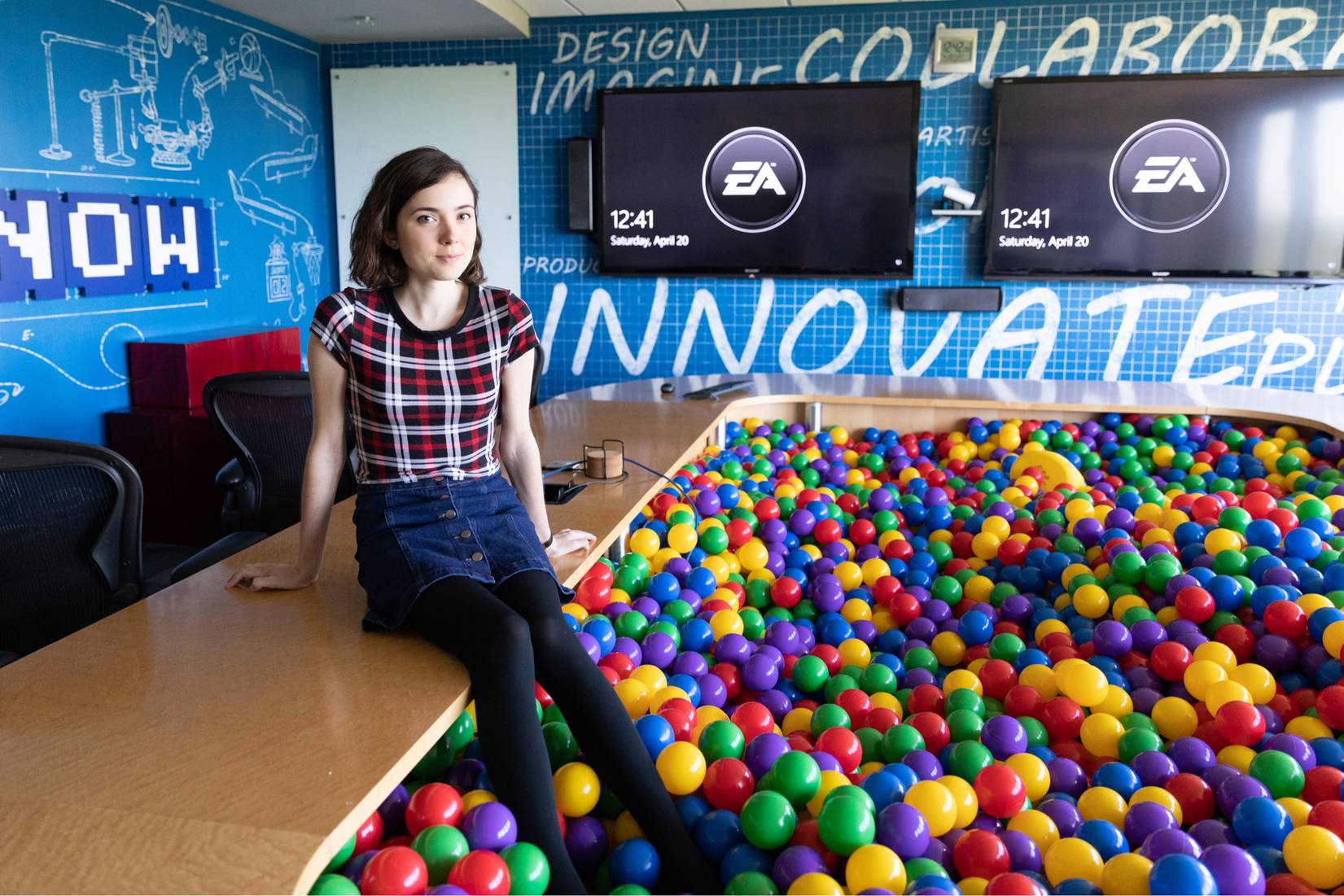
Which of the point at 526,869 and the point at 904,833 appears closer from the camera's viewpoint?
the point at 526,869

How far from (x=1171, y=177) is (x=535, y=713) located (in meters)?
4.81

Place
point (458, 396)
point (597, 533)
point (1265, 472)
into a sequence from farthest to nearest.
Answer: point (1265, 472) → point (597, 533) → point (458, 396)

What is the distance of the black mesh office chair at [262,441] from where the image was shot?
2805mm

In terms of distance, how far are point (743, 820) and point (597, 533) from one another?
0.83 m

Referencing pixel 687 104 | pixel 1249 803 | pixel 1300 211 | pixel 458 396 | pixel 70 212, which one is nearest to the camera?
pixel 1249 803

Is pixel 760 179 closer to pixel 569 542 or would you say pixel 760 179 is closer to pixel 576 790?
pixel 569 542

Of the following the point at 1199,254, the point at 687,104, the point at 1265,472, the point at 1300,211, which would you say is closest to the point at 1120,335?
the point at 1199,254

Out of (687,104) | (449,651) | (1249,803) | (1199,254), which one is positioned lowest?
(1249,803)

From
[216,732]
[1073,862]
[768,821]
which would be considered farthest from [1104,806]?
[216,732]

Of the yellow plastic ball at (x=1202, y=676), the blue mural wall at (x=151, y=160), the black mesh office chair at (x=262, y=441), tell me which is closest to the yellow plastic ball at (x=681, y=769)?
the yellow plastic ball at (x=1202, y=676)

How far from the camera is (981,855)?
4.63 feet

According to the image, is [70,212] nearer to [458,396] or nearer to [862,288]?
[458,396]

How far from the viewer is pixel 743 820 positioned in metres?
1.49

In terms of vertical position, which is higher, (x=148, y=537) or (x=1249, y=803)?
(x=1249, y=803)
